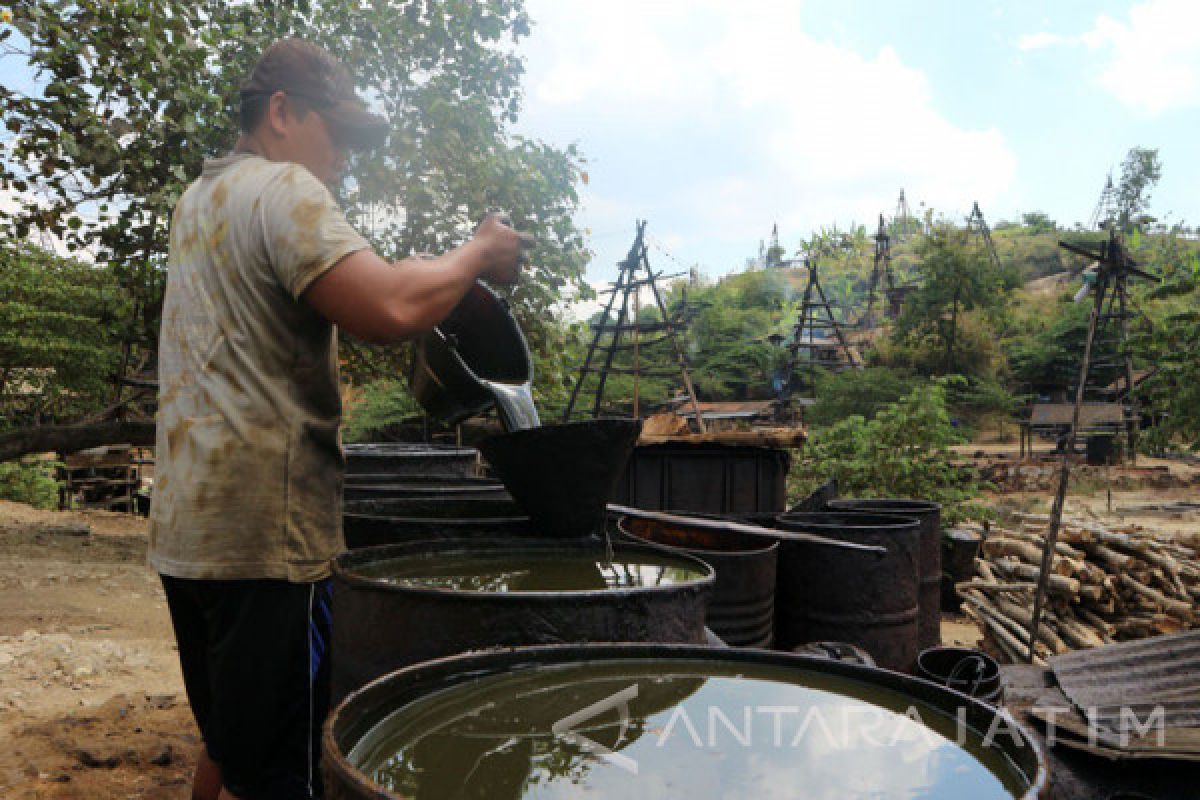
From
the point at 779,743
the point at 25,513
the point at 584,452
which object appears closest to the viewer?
the point at 779,743

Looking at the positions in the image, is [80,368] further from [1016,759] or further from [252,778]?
[1016,759]

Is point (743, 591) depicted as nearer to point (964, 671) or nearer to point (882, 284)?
point (964, 671)

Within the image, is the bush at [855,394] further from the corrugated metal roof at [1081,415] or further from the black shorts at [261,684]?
the black shorts at [261,684]

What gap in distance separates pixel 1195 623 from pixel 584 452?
773 centimetres

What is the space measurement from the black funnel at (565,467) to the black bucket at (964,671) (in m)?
2.00

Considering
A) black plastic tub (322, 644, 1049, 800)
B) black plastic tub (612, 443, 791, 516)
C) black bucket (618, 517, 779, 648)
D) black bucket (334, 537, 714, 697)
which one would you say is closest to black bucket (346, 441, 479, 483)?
black plastic tub (612, 443, 791, 516)

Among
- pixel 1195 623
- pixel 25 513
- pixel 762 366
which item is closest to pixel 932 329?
pixel 762 366

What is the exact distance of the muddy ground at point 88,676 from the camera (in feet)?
11.0

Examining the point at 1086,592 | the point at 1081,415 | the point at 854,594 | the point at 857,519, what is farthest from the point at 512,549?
the point at 1081,415

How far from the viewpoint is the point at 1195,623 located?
7.43m

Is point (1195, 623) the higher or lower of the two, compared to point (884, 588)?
lower

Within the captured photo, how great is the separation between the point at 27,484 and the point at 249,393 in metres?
16.7

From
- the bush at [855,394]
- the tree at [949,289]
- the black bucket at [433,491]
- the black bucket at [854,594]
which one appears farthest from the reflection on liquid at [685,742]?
the tree at [949,289]

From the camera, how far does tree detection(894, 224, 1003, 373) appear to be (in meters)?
35.3
